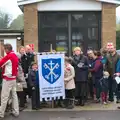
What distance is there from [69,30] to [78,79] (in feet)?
19.4

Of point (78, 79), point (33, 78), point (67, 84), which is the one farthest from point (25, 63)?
point (78, 79)

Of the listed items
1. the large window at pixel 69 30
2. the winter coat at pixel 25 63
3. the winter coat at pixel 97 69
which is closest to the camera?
the winter coat at pixel 97 69

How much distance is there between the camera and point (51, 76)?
1127cm

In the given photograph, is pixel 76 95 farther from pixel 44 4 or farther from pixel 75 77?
pixel 44 4

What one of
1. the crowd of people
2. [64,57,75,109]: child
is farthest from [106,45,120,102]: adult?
[64,57,75,109]: child

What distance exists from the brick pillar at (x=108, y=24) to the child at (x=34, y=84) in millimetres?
6537

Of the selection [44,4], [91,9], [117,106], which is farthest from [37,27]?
[117,106]

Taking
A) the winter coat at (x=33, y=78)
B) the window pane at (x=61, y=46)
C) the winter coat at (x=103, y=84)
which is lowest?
the winter coat at (x=103, y=84)

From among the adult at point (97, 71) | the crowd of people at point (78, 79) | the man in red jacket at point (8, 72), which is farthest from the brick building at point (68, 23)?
the man in red jacket at point (8, 72)

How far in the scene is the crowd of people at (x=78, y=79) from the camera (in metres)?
11.2

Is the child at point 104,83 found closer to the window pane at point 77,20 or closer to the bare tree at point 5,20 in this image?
the window pane at point 77,20

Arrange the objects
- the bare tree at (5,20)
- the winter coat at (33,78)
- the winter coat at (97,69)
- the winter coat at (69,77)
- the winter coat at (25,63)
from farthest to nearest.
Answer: the bare tree at (5,20)
the winter coat at (25,63)
the winter coat at (97,69)
the winter coat at (69,77)
the winter coat at (33,78)

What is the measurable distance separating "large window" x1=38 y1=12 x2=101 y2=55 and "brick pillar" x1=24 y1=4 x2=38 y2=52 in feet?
0.75

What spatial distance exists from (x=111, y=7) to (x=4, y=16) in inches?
1839
